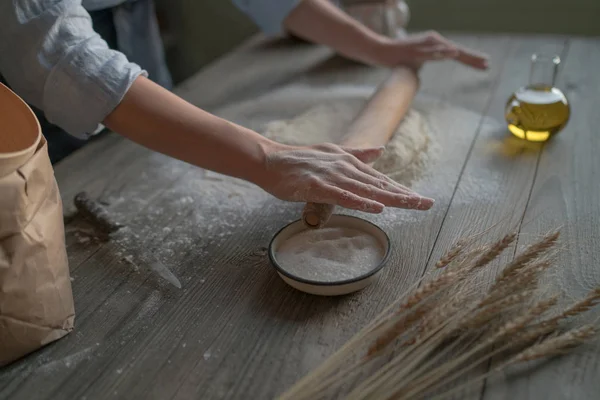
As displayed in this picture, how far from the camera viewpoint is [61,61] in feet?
3.07

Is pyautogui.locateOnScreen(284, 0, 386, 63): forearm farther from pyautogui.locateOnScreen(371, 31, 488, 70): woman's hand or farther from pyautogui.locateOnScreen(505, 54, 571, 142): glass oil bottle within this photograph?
pyautogui.locateOnScreen(505, 54, 571, 142): glass oil bottle

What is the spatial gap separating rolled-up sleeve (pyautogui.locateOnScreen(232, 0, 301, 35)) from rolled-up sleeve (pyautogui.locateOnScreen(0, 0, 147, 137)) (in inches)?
28.3

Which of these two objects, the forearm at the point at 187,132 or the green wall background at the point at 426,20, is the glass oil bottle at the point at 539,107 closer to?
the forearm at the point at 187,132

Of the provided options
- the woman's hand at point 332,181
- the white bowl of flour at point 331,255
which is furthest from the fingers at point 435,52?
the white bowl of flour at point 331,255

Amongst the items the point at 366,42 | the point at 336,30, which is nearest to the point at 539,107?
the point at 366,42

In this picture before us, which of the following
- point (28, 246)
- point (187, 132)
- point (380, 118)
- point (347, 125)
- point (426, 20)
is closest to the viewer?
point (28, 246)

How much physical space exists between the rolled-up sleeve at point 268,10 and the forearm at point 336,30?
0.11 feet

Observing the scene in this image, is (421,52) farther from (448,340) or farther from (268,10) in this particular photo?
(448,340)

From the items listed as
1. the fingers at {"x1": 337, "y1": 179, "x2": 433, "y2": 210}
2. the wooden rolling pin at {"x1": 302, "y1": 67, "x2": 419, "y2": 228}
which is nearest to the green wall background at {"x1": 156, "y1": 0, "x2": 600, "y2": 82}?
the wooden rolling pin at {"x1": 302, "y1": 67, "x2": 419, "y2": 228}

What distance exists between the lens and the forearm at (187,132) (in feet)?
3.17

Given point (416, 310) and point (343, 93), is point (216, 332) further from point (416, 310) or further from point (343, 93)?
point (343, 93)

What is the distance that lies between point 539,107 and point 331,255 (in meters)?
0.65

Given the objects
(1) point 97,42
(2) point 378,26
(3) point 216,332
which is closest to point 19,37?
(1) point 97,42

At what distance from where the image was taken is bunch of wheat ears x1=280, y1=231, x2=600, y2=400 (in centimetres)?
69
